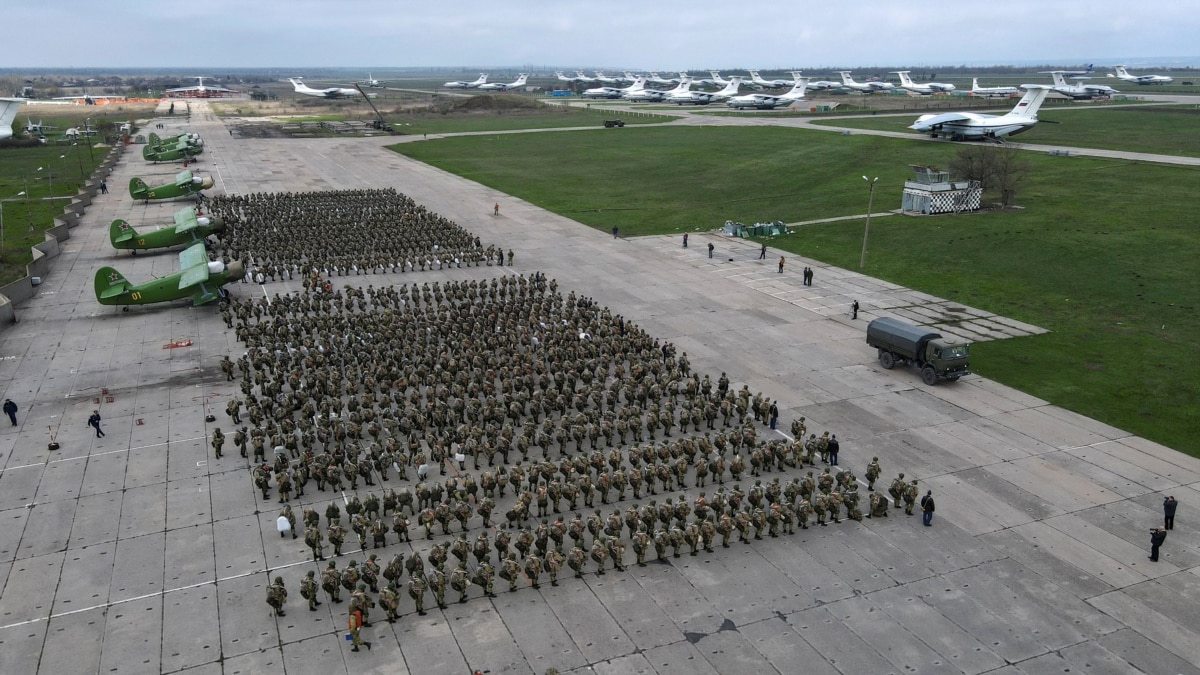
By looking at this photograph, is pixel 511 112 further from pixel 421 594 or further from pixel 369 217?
pixel 421 594

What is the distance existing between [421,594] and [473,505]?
475 cm

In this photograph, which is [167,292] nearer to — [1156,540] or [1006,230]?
[1156,540]

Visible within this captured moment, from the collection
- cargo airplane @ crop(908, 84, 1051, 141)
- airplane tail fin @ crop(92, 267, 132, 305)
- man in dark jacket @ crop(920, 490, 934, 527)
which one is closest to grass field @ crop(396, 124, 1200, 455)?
cargo airplane @ crop(908, 84, 1051, 141)

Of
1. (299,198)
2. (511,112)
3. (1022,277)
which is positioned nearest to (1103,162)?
(1022,277)

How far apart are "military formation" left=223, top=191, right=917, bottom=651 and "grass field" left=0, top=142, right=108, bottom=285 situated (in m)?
26.5

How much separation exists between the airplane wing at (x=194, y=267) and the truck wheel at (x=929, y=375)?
111ft

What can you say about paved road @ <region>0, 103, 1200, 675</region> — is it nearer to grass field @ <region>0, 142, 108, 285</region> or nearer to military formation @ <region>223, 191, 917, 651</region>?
military formation @ <region>223, 191, 917, 651</region>

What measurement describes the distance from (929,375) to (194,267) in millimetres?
35952

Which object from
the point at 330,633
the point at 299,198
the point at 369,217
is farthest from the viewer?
the point at 299,198

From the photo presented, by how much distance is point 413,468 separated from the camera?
81.4 ft

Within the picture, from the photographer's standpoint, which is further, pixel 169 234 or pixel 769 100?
pixel 769 100

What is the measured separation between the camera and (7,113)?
41.4 metres

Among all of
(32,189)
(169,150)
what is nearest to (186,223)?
(32,189)

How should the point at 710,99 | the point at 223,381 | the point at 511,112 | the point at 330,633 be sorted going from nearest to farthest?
the point at 330,633, the point at 223,381, the point at 511,112, the point at 710,99
